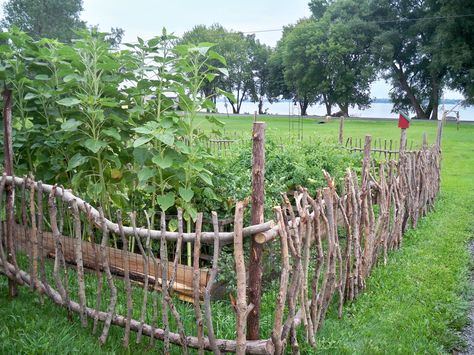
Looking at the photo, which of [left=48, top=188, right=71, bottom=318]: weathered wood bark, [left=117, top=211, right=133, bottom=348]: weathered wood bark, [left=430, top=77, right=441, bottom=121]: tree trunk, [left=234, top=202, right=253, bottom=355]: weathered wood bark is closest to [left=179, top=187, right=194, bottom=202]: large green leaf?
[left=117, top=211, right=133, bottom=348]: weathered wood bark

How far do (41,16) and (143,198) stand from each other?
3343 cm

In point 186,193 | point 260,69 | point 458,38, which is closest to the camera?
point 186,193

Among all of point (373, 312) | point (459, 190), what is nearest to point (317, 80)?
point (459, 190)

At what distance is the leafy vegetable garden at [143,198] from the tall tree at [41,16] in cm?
3113

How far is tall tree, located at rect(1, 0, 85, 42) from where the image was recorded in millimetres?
32531

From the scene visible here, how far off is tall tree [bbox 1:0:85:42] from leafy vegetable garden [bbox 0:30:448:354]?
3113 cm

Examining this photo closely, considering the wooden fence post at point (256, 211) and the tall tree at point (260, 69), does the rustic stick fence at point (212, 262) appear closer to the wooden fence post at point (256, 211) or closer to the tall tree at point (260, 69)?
the wooden fence post at point (256, 211)

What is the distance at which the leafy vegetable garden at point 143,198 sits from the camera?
3072mm

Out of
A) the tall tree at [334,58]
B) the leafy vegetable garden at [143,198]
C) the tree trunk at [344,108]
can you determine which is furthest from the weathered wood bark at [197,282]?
the tree trunk at [344,108]

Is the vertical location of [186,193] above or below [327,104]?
below

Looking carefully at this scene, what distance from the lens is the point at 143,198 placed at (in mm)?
4340

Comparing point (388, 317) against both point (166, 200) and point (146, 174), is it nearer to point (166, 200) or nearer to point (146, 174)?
point (166, 200)

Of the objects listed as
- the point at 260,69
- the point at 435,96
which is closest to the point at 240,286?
the point at 435,96

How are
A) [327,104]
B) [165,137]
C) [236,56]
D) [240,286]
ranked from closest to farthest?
[240,286] < [165,137] < [327,104] < [236,56]
